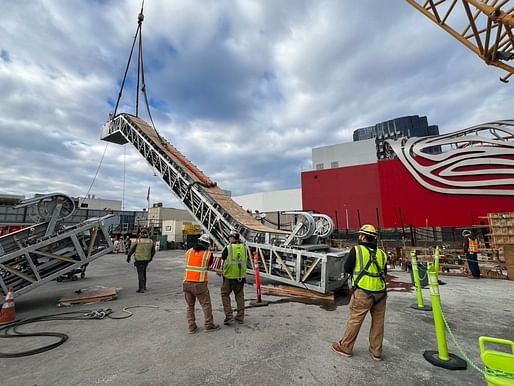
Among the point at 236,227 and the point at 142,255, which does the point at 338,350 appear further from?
the point at 142,255

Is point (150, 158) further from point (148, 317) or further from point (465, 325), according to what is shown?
point (465, 325)

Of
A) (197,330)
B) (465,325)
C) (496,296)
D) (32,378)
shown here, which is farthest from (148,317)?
(496,296)

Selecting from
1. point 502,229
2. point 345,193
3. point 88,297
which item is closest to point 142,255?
point 88,297

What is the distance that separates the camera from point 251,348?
136 inches

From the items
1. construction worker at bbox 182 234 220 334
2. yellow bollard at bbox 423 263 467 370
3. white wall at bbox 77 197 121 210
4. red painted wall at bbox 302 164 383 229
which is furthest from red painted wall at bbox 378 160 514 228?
white wall at bbox 77 197 121 210

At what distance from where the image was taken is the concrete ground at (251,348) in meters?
2.75

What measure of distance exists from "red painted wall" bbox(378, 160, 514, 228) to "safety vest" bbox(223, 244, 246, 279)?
1606cm

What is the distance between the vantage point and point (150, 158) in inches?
457

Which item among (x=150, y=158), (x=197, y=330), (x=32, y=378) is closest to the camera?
(x=32, y=378)

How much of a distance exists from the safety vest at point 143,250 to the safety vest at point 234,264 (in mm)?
3722

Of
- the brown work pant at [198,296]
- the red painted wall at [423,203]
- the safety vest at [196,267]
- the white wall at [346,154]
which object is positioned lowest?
the brown work pant at [198,296]

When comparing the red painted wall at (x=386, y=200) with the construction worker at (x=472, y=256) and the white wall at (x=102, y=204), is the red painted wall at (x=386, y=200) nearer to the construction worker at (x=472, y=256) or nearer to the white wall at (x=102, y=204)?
the construction worker at (x=472, y=256)

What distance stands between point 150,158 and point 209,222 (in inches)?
199

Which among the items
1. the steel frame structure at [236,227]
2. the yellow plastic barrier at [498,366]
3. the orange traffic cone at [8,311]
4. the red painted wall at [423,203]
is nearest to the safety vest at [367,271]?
the yellow plastic barrier at [498,366]
